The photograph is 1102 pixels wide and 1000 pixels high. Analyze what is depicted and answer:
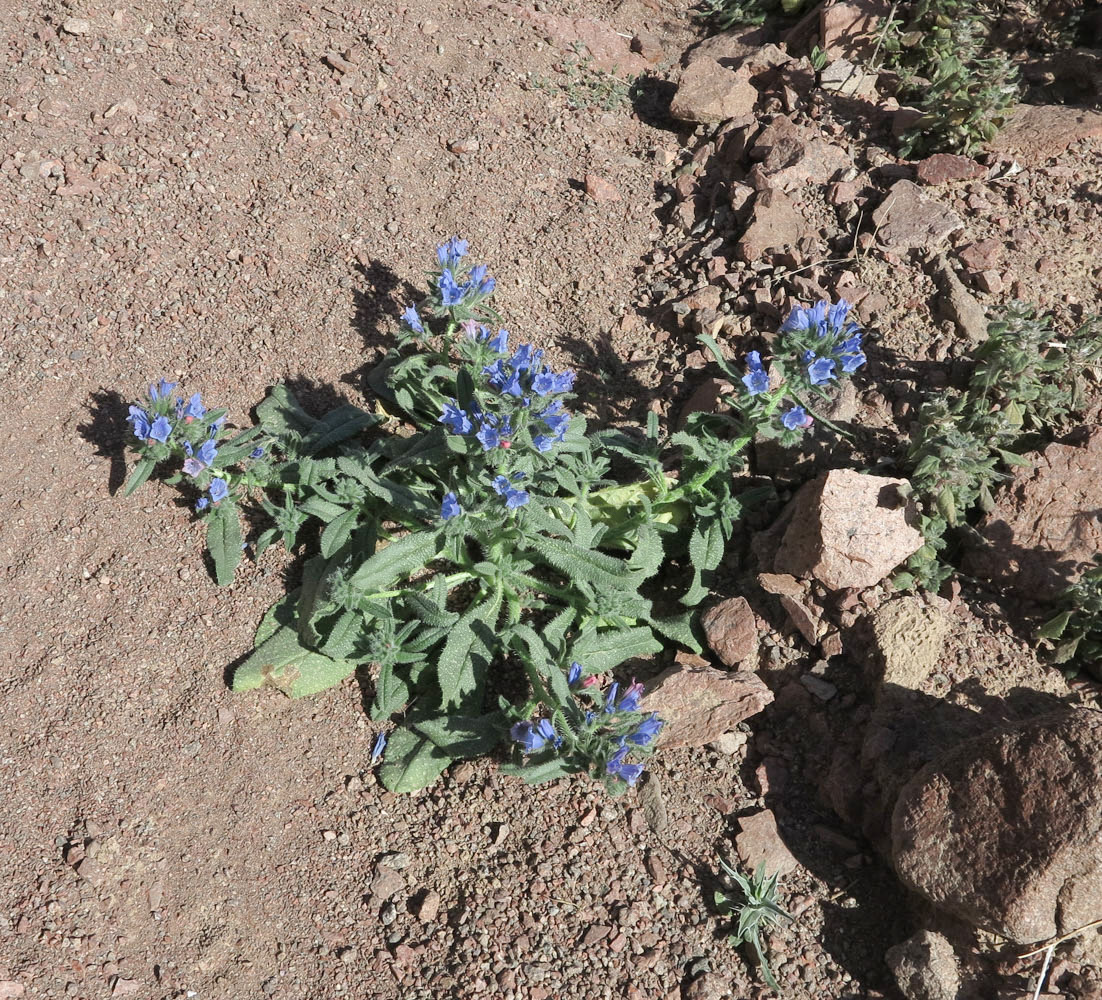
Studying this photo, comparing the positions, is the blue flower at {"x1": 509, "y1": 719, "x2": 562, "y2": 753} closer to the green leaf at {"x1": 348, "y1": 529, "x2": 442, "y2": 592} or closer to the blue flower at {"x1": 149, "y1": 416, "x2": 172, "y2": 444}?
the green leaf at {"x1": 348, "y1": 529, "x2": 442, "y2": 592}

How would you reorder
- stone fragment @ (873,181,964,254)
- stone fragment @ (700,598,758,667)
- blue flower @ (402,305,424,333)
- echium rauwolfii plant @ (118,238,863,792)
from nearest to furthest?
echium rauwolfii plant @ (118,238,863,792) < stone fragment @ (700,598,758,667) < blue flower @ (402,305,424,333) < stone fragment @ (873,181,964,254)

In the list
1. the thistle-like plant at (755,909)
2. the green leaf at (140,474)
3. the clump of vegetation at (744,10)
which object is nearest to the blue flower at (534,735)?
the thistle-like plant at (755,909)

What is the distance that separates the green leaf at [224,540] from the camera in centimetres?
443

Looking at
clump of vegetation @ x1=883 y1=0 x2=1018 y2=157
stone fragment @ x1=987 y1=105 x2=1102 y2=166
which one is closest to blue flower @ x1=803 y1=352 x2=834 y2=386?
clump of vegetation @ x1=883 y1=0 x2=1018 y2=157

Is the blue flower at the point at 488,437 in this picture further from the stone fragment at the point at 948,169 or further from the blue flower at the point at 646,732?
the stone fragment at the point at 948,169

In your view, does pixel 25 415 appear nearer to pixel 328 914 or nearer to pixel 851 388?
pixel 328 914

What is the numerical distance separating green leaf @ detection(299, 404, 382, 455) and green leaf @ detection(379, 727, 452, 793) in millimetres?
1481

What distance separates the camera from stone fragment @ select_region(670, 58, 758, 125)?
6.25m

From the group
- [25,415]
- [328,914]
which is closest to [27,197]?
[25,415]

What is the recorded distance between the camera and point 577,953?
364 cm

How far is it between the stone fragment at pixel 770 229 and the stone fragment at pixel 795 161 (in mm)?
174

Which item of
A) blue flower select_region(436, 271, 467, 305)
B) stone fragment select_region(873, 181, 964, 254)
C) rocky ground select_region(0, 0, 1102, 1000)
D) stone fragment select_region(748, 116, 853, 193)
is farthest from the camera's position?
stone fragment select_region(748, 116, 853, 193)

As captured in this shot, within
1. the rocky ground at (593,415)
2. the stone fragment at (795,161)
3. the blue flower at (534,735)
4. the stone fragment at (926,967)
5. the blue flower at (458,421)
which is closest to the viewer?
the stone fragment at (926,967)

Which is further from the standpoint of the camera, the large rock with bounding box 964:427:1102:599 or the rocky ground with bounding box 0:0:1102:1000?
the large rock with bounding box 964:427:1102:599
